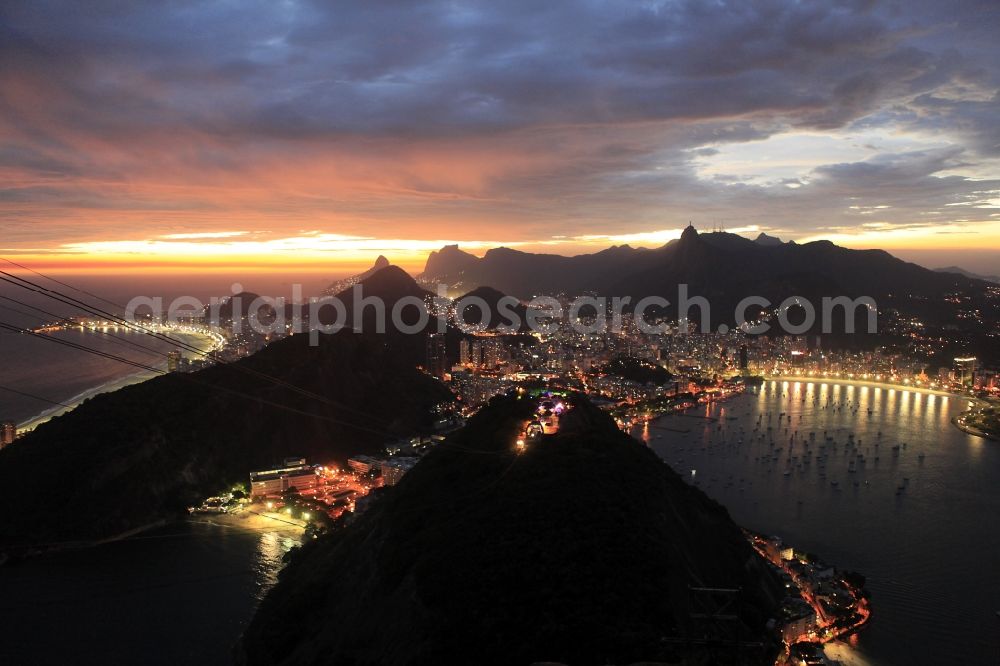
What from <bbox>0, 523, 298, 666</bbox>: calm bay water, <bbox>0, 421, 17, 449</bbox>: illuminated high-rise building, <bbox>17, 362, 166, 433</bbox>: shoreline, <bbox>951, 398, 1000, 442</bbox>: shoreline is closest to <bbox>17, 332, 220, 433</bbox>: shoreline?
<bbox>17, 362, 166, 433</bbox>: shoreline

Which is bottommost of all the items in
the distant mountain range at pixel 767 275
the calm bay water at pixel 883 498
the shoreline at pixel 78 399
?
the calm bay water at pixel 883 498

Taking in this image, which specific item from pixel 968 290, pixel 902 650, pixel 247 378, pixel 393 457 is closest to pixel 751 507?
pixel 902 650

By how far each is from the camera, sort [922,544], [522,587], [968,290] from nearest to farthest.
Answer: [522,587], [922,544], [968,290]

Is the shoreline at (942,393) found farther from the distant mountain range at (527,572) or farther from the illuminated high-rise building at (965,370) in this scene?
the distant mountain range at (527,572)

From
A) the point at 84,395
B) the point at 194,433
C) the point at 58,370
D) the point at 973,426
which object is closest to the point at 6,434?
the point at 194,433

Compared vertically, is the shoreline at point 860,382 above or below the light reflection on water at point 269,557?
above

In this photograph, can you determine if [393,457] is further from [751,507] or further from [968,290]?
[968,290]

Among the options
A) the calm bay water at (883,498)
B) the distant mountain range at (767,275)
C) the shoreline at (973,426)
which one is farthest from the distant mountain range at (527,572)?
the distant mountain range at (767,275)
